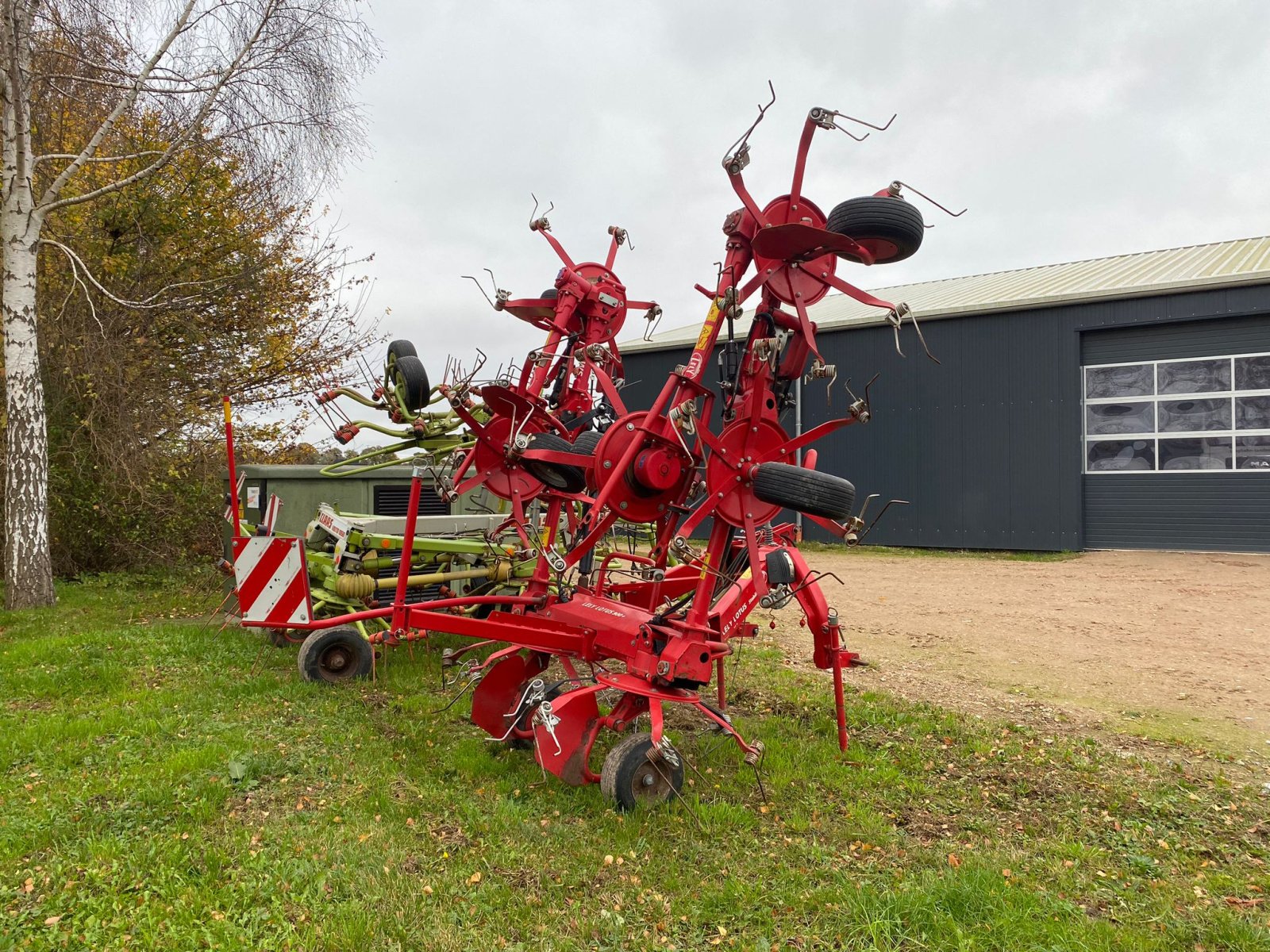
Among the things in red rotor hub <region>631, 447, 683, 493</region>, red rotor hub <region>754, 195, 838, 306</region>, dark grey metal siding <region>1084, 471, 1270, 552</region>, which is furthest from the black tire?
dark grey metal siding <region>1084, 471, 1270, 552</region>

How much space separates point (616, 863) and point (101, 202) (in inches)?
509

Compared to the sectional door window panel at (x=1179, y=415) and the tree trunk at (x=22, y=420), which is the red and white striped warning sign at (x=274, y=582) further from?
the sectional door window panel at (x=1179, y=415)

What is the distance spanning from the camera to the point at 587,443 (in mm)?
5199

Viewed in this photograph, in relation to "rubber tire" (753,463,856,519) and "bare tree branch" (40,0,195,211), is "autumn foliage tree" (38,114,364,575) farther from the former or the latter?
"rubber tire" (753,463,856,519)

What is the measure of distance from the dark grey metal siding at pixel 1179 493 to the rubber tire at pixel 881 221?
44.9ft

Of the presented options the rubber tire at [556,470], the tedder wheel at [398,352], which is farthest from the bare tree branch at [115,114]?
the rubber tire at [556,470]

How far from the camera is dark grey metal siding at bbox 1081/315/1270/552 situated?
14719 millimetres

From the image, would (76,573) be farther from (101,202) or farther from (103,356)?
(101,202)

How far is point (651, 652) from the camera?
14.1 ft

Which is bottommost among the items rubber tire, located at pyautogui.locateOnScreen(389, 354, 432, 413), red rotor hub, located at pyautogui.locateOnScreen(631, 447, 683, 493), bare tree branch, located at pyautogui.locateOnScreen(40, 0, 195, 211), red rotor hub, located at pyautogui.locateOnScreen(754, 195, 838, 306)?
red rotor hub, located at pyautogui.locateOnScreen(631, 447, 683, 493)

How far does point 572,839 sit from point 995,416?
50.7ft

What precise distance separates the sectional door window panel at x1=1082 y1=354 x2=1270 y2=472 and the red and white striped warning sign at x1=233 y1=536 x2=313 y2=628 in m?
15.3

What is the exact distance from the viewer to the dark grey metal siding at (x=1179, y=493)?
579 inches

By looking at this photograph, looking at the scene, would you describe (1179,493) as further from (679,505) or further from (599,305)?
(679,505)
